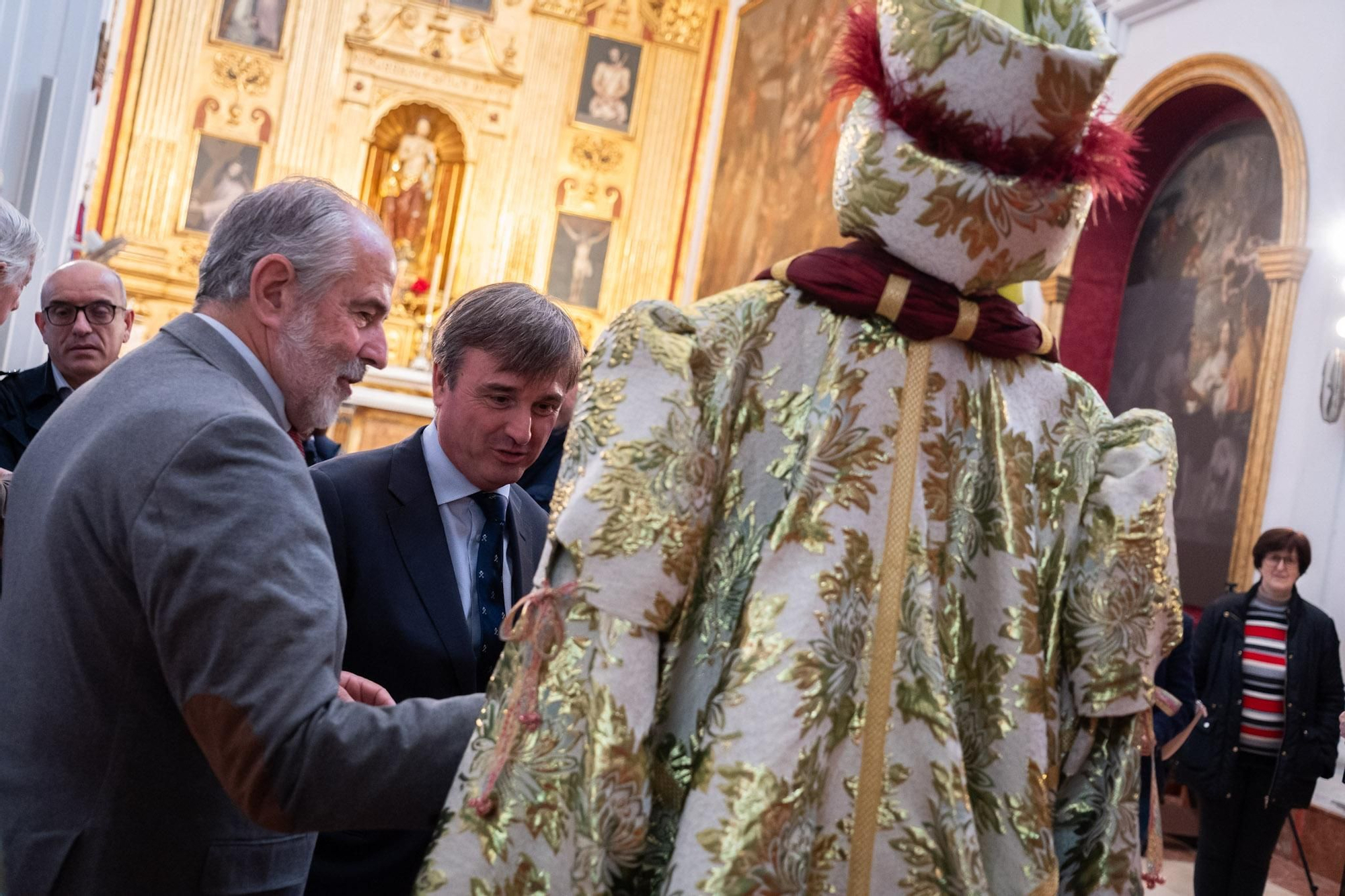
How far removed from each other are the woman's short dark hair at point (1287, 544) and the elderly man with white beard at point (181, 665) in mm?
5283

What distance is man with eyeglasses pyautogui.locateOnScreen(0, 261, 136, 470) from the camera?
4160 mm

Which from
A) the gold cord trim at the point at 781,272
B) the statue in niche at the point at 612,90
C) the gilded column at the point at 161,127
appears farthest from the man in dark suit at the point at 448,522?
the statue in niche at the point at 612,90

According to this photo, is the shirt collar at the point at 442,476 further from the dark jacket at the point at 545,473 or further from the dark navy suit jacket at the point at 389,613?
the dark jacket at the point at 545,473

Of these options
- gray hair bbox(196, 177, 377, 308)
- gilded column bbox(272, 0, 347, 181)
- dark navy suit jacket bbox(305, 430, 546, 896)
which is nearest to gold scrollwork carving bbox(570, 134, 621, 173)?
gilded column bbox(272, 0, 347, 181)

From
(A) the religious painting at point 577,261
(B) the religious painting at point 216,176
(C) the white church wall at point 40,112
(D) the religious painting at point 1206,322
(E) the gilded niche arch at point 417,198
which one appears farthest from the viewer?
(A) the religious painting at point 577,261

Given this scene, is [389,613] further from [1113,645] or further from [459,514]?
[1113,645]

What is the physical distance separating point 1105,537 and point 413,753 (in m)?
0.99

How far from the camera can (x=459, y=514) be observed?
2.54 m

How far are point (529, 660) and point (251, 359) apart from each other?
689mm

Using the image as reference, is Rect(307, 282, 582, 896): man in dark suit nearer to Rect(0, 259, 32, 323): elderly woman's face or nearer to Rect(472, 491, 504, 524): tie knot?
Rect(472, 491, 504, 524): tie knot

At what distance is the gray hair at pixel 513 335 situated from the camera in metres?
2.57

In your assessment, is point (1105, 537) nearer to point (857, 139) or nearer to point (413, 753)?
point (857, 139)

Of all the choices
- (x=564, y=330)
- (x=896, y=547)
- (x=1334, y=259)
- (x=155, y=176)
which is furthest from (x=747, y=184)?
(x=896, y=547)

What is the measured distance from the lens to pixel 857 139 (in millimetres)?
1758
